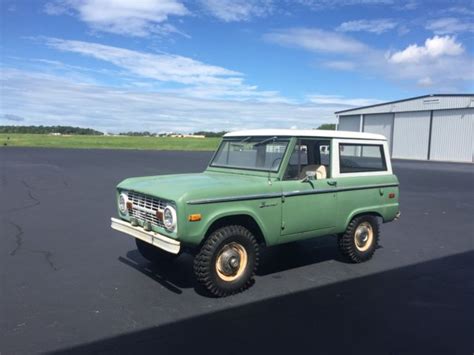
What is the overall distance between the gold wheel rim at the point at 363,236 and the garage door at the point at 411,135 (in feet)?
111

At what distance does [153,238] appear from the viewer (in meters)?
4.65

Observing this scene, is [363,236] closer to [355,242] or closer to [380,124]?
[355,242]

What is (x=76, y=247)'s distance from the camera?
6.56 metres

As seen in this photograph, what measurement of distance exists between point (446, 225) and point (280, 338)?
21.9 ft

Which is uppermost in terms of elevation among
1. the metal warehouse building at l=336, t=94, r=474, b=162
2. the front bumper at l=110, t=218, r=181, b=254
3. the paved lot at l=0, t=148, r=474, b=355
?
the metal warehouse building at l=336, t=94, r=474, b=162

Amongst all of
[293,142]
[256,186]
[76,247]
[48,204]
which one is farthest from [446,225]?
[48,204]

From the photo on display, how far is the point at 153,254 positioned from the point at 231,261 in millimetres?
1536

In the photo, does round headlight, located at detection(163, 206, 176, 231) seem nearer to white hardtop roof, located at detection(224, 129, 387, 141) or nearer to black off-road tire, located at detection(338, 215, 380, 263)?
white hardtop roof, located at detection(224, 129, 387, 141)

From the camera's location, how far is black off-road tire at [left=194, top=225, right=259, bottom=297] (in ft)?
15.0

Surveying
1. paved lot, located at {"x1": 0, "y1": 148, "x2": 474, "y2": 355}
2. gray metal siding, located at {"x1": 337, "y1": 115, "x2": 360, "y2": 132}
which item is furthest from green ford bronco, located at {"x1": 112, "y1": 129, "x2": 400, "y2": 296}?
gray metal siding, located at {"x1": 337, "y1": 115, "x2": 360, "y2": 132}

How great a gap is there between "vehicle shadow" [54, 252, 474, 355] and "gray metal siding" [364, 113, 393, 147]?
37.9 m

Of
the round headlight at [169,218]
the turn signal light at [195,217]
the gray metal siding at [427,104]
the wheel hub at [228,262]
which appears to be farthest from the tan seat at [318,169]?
the gray metal siding at [427,104]

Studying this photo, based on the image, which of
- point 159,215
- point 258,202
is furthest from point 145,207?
point 258,202

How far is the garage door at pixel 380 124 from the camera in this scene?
40844 millimetres
